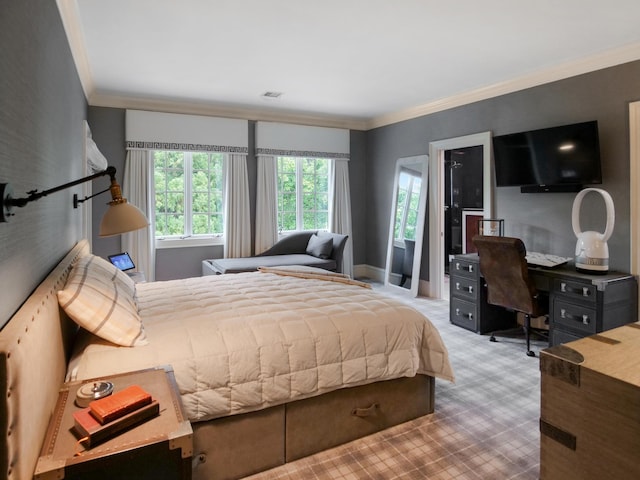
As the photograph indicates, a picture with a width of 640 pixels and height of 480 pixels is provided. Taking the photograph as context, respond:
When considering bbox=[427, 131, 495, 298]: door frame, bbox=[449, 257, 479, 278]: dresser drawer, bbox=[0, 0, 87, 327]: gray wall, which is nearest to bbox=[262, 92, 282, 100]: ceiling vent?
bbox=[427, 131, 495, 298]: door frame

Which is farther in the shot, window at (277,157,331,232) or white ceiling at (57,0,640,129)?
window at (277,157,331,232)

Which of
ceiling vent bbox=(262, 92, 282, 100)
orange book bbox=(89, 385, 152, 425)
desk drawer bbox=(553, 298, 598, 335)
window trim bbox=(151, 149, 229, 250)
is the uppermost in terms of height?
ceiling vent bbox=(262, 92, 282, 100)

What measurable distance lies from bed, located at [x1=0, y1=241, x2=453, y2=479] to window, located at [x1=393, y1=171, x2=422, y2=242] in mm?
3285

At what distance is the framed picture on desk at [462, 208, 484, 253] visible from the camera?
6621mm

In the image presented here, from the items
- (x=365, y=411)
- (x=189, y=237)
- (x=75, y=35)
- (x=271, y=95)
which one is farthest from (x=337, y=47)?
(x=189, y=237)

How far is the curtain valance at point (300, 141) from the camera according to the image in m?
5.84

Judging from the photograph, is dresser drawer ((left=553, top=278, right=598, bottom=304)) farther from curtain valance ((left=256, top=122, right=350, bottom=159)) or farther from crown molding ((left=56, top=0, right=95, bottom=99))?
crown molding ((left=56, top=0, right=95, bottom=99))

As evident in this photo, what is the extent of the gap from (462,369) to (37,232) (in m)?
2.93

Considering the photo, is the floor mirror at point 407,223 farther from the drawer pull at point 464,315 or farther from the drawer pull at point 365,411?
the drawer pull at point 365,411

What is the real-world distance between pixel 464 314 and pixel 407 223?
1.97m

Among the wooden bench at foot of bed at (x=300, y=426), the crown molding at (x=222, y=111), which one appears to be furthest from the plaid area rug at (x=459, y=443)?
the crown molding at (x=222, y=111)

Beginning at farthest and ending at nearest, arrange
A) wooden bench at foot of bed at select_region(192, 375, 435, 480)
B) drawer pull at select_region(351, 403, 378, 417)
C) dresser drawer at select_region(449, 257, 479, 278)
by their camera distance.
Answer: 1. dresser drawer at select_region(449, 257, 479, 278)
2. drawer pull at select_region(351, 403, 378, 417)
3. wooden bench at foot of bed at select_region(192, 375, 435, 480)

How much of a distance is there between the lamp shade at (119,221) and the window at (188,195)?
379 centimetres

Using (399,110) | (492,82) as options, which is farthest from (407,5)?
(399,110)
